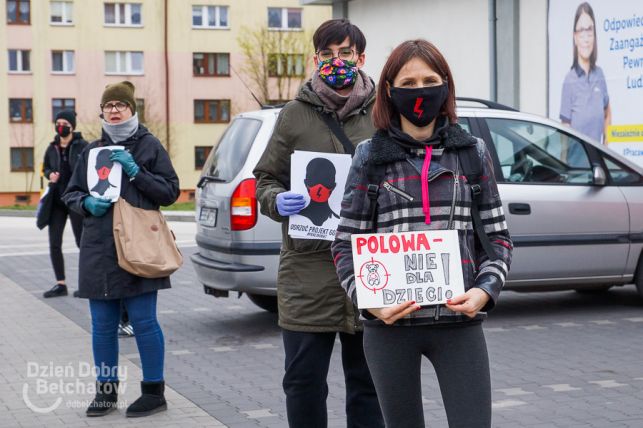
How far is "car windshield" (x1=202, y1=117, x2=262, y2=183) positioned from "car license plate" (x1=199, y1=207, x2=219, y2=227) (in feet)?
0.91

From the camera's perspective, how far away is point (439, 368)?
362 centimetres

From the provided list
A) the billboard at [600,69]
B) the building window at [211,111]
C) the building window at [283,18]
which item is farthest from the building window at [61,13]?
the billboard at [600,69]

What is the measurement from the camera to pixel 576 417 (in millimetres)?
6320

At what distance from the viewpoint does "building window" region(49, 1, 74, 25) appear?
6056 centimetres

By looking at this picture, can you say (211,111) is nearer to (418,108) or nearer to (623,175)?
(623,175)

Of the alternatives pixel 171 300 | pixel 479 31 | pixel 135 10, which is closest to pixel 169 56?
pixel 135 10

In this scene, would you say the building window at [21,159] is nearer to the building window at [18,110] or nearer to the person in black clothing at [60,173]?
the building window at [18,110]

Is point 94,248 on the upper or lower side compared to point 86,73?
lower

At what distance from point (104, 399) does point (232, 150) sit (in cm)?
338

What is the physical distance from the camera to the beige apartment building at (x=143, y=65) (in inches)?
2355

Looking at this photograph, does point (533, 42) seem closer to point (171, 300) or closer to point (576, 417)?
point (171, 300)

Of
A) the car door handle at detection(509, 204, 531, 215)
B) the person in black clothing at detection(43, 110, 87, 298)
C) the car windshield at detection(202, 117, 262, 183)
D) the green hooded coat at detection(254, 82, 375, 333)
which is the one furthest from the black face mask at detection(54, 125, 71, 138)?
the green hooded coat at detection(254, 82, 375, 333)

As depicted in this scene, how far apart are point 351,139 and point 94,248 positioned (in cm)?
231

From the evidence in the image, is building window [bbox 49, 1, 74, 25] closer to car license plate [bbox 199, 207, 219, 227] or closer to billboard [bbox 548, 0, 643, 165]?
billboard [bbox 548, 0, 643, 165]
